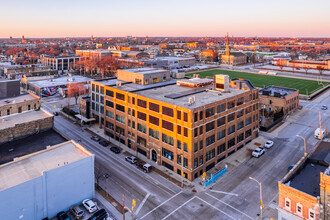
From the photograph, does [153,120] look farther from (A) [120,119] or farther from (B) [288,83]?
(B) [288,83]

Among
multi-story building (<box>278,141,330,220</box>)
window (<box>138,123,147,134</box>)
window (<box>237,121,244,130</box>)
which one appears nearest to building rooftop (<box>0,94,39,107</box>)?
window (<box>138,123,147,134</box>)

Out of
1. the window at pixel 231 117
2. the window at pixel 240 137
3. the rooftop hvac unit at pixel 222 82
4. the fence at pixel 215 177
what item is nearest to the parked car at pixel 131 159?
the fence at pixel 215 177

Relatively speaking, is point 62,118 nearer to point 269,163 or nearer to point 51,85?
point 51,85

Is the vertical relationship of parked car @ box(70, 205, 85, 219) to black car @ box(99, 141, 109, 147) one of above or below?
below

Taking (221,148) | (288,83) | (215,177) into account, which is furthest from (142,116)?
(288,83)

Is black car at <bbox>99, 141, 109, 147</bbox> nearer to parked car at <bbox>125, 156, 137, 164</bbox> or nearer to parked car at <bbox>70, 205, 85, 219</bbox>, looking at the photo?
parked car at <bbox>125, 156, 137, 164</bbox>

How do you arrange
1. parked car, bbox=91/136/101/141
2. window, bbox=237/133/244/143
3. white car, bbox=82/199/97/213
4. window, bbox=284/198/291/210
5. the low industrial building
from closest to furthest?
window, bbox=284/198/291/210 → the low industrial building → white car, bbox=82/199/97/213 → window, bbox=237/133/244/143 → parked car, bbox=91/136/101/141
